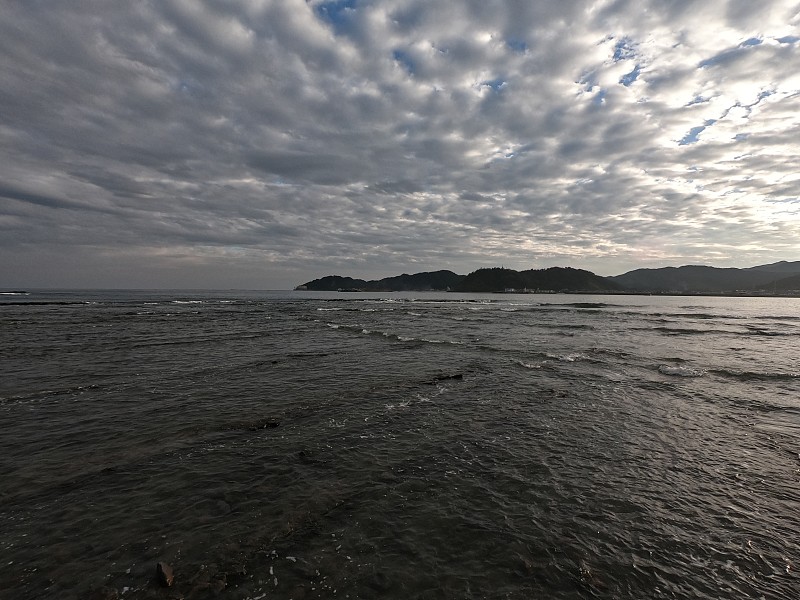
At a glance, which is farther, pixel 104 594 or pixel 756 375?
pixel 756 375

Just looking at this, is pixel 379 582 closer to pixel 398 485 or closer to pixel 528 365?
pixel 398 485

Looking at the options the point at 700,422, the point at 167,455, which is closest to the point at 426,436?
the point at 167,455

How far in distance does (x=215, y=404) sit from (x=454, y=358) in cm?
1816

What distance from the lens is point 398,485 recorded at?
32.8 ft

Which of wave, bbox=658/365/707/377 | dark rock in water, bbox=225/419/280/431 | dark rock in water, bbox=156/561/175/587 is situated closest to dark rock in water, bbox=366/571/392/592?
dark rock in water, bbox=156/561/175/587

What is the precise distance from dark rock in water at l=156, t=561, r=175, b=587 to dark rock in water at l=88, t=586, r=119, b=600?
61 cm

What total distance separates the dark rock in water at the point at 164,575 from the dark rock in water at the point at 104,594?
0.61 meters

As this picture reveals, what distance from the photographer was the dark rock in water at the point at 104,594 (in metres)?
6.14

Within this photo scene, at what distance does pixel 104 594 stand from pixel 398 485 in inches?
249

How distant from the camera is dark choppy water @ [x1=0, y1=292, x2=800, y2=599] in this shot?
6797 millimetres

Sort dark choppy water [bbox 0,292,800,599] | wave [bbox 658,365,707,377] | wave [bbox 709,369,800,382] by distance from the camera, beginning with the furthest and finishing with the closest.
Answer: wave [bbox 658,365,707,377]
wave [bbox 709,369,800,382]
dark choppy water [bbox 0,292,800,599]

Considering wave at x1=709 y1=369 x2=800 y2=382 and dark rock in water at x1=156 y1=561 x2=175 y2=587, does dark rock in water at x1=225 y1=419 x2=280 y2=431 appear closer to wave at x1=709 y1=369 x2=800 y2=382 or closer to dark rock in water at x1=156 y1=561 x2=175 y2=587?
dark rock in water at x1=156 y1=561 x2=175 y2=587

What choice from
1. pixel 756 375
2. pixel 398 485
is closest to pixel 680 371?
pixel 756 375

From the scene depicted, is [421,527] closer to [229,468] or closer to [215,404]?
[229,468]
